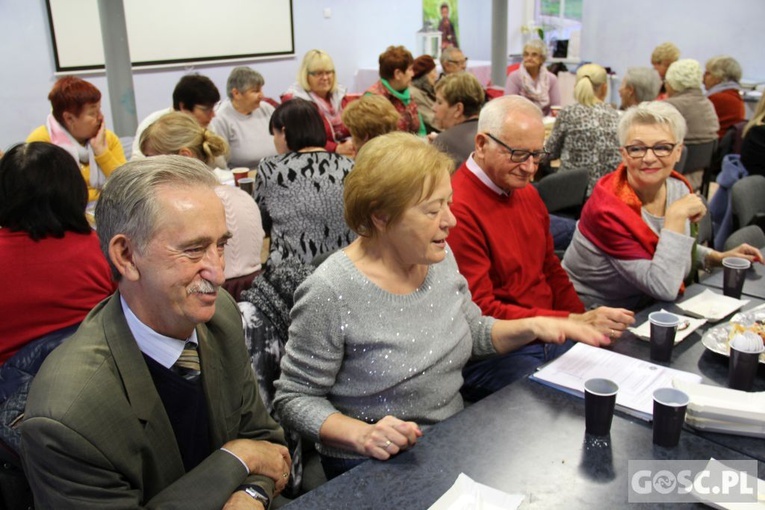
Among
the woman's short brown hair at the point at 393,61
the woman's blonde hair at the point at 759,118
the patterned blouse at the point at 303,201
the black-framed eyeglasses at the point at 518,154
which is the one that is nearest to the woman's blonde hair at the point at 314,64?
the woman's short brown hair at the point at 393,61

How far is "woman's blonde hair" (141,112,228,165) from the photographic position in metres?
3.08

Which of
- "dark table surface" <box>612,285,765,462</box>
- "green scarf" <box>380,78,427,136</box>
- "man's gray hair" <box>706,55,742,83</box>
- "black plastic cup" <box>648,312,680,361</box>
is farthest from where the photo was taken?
"man's gray hair" <box>706,55,742,83</box>

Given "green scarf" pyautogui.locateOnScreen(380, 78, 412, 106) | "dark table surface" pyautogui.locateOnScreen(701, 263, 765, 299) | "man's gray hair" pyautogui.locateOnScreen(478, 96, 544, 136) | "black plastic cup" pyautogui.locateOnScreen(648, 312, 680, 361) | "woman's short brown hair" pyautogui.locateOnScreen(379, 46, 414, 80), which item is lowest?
"dark table surface" pyautogui.locateOnScreen(701, 263, 765, 299)

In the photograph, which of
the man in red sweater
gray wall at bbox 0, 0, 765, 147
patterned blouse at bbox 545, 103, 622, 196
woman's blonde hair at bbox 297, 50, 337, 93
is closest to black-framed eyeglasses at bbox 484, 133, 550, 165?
the man in red sweater

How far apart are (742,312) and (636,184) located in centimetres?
64

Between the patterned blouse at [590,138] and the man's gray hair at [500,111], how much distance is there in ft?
7.09

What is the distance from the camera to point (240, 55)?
824 centimetres

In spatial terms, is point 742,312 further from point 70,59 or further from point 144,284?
point 70,59

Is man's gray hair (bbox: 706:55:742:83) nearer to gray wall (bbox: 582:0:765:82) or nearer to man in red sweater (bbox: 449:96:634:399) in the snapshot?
gray wall (bbox: 582:0:765:82)

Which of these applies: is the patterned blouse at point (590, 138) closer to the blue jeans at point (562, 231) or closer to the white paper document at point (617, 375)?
the blue jeans at point (562, 231)

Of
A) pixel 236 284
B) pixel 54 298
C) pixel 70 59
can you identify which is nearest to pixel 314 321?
pixel 54 298

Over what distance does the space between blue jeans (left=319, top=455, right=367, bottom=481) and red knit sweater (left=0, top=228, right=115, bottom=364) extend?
3.37 feet

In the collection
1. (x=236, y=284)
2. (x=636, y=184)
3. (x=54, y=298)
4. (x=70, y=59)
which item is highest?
(x=70, y=59)

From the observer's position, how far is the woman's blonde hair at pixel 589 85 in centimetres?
488
